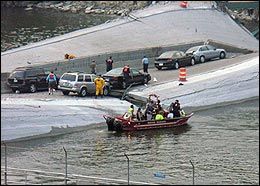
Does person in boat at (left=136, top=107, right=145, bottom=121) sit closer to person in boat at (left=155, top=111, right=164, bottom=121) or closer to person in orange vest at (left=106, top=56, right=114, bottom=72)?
person in boat at (left=155, top=111, right=164, bottom=121)

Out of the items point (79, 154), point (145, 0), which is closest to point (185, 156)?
point (79, 154)

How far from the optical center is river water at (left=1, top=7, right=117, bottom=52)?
84625mm

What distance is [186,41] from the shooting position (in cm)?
5900

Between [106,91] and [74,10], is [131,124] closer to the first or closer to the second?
[106,91]

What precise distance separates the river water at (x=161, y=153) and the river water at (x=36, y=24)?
41780 mm

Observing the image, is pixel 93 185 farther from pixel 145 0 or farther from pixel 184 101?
pixel 145 0

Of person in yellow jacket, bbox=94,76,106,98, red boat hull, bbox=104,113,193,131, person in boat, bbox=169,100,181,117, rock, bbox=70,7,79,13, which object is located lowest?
red boat hull, bbox=104,113,193,131

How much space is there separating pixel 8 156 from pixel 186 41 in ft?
102

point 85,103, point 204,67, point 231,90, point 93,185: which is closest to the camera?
point 93,185

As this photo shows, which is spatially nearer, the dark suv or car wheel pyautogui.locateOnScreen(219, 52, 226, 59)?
the dark suv

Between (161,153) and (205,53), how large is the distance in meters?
23.2

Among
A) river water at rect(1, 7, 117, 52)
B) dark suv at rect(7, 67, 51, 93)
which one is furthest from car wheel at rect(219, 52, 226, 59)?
river water at rect(1, 7, 117, 52)

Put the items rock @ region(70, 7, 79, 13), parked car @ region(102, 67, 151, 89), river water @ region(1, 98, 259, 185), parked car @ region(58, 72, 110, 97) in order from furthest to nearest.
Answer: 1. rock @ region(70, 7, 79, 13)
2. parked car @ region(102, 67, 151, 89)
3. parked car @ region(58, 72, 110, 97)
4. river water @ region(1, 98, 259, 185)

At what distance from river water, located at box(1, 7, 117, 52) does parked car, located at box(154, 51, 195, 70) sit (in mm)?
28148
